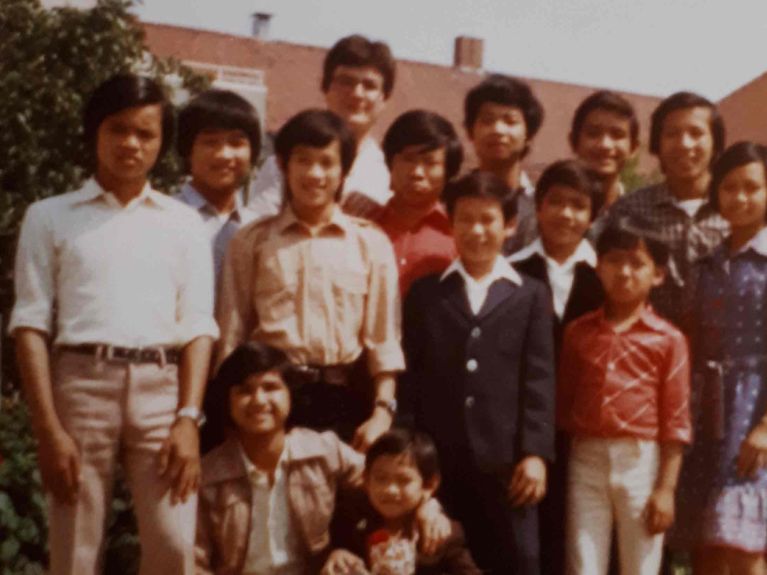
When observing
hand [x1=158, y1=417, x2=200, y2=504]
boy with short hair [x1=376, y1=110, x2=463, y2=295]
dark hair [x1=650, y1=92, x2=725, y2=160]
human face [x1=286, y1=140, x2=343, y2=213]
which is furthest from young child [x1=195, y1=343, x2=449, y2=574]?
dark hair [x1=650, y1=92, x2=725, y2=160]

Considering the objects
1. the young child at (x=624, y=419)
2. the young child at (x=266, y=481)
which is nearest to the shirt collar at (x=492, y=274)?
the young child at (x=624, y=419)

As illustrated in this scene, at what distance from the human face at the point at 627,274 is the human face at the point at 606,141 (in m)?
0.85

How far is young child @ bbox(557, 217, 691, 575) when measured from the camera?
4.88 metres

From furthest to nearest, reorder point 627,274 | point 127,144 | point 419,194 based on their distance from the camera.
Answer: point 419,194
point 627,274
point 127,144

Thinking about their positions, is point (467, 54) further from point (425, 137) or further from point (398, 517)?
point (398, 517)

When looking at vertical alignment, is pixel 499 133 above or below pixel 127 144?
above

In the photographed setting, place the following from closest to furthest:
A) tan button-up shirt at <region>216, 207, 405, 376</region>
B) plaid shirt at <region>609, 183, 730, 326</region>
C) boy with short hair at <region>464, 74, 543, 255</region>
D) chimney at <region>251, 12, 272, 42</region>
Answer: tan button-up shirt at <region>216, 207, 405, 376</region> → plaid shirt at <region>609, 183, 730, 326</region> → boy with short hair at <region>464, 74, 543, 255</region> → chimney at <region>251, 12, 272, 42</region>

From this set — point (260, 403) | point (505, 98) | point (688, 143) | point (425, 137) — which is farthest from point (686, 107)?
point (260, 403)

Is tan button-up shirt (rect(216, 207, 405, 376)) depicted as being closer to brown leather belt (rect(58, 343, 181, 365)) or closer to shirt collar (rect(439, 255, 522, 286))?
shirt collar (rect(439, 255, 522, 286))

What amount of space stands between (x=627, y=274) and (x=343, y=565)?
147 centimetres

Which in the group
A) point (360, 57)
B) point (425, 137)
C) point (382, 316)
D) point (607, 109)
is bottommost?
point (382, 316)

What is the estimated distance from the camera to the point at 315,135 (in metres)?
4.84

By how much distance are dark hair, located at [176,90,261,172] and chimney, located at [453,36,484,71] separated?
31.5 m

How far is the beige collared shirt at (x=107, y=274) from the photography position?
4.28m
